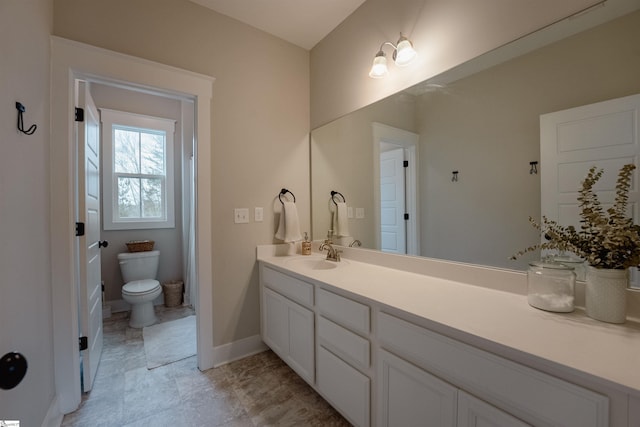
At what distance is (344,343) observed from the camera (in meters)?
1.33

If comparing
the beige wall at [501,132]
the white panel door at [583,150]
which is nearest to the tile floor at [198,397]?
the beige wall at [501,132]

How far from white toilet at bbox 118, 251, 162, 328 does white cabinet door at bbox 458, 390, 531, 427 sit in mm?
2773

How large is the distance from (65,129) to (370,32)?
6.66ft

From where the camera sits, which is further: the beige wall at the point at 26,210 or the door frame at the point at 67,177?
the door frame at the point at 67,177

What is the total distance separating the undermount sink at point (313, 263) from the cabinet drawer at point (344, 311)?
0.48 meters

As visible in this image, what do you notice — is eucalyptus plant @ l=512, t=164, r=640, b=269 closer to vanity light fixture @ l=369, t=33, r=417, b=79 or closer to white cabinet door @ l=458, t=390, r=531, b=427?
white cabinet door @ l=458, t=390, r=531, b=427

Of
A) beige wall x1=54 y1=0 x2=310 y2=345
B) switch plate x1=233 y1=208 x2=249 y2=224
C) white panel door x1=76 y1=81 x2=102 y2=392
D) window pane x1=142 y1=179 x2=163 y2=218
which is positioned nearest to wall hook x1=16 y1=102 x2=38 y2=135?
white panel door x1=76 y1=81 x2=102 y2=392

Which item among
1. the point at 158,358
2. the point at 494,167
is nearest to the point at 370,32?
the point at 494,167

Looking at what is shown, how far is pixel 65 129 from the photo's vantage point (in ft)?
4.99

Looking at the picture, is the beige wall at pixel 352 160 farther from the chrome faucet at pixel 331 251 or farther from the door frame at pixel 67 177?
the door frame at pixel 67 177

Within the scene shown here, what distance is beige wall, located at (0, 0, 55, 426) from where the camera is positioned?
1000mm

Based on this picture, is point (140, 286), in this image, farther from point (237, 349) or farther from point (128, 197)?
point (237, 349)

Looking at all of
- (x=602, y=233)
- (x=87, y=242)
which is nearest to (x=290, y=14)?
(x=87, y=242)

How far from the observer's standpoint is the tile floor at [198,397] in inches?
58.5
